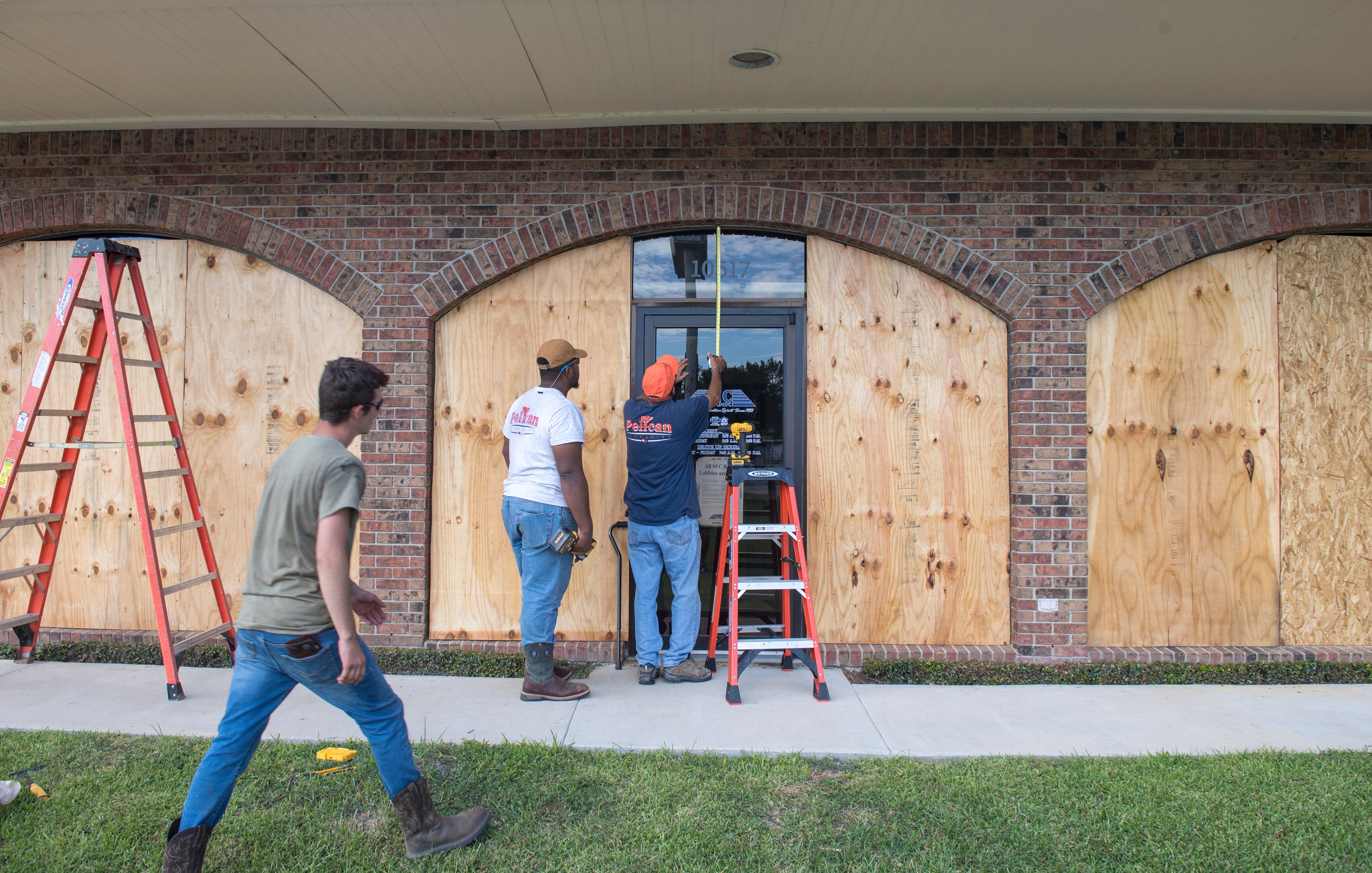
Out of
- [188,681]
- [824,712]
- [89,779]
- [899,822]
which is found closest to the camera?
[899,822]

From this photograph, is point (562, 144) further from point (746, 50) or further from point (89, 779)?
point (89, 779)

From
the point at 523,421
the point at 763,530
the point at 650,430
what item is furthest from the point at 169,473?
the point at 763,530

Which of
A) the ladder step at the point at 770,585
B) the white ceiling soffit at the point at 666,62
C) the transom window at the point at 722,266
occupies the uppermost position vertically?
the white ceiling soffit at the point at 666,62

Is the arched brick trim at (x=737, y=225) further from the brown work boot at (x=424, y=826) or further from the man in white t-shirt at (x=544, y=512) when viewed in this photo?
the brown work boot at (x=424, y=826)

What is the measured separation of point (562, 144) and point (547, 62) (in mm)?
788

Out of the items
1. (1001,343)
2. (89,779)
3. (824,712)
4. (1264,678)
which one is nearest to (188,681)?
(89,779)

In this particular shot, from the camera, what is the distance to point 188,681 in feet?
15.2

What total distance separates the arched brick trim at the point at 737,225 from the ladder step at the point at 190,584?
2.09 meters

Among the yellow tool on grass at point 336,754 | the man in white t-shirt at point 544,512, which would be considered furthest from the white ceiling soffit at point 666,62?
the yellow tool on grass at point 336,754

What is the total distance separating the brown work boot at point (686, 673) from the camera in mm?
4730

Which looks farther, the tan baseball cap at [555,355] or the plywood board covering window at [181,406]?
the plywood board covering window at [181,406]

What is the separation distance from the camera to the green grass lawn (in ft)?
9.07

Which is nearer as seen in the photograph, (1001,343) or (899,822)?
(899,822)

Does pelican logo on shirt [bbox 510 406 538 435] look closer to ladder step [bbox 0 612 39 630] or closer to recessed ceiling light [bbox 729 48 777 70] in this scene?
recessed ceiling light [bbox 729 48 777 70]
